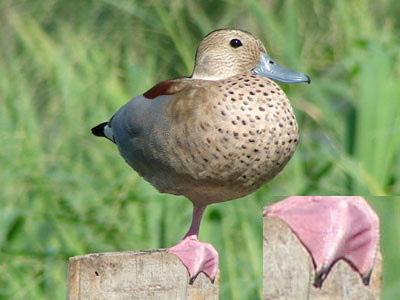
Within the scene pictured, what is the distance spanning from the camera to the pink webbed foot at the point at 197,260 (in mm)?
2209

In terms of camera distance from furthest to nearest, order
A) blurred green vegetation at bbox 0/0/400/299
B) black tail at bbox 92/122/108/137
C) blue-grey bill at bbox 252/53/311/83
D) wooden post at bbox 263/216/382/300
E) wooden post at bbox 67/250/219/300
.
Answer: blurred green vegetation at bbox 0/0/400/299 < black tail at bbox 92/122/108/137 < blue-grey bill at bbox 252/53/311/83 < wooden post at bbox 67/250/219/300 < wooden post at bbox 263/216/382/300

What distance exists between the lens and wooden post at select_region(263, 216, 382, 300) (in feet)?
5.56

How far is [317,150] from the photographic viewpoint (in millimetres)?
4363

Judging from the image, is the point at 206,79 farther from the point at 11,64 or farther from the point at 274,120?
the point at 11,64

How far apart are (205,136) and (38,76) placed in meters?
3.33

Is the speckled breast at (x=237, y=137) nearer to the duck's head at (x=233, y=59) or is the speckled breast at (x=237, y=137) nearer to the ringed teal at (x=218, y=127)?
the ringed teal at (x=218, y=127)

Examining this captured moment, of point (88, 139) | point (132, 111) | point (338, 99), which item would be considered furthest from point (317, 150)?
point (132, 111)

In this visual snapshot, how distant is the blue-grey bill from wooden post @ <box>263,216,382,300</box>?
3.28 feet

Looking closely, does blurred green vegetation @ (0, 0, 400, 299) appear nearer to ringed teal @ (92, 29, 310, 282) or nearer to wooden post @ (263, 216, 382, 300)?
ringed teal @ (92, 29, 310, 282)

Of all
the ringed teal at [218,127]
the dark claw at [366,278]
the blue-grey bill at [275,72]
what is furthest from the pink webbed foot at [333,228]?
the blue-grey bill at [275,72]

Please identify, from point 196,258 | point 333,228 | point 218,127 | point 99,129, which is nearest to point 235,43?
point 218,127

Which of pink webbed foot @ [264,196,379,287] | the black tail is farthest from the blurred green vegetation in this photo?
pink webbed foot @ [264,196,379,287]

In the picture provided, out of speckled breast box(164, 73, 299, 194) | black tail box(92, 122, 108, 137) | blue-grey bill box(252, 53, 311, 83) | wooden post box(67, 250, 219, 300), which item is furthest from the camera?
black tail box(92, 122, 108, 137)

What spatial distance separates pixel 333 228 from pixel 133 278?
56 cm
